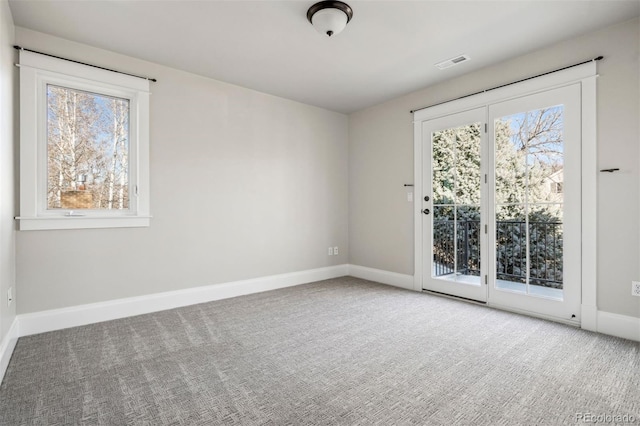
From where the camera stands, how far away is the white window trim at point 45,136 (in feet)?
8.83

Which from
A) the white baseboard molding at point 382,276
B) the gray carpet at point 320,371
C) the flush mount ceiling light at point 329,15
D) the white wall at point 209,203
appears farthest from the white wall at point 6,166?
the white baseboard molding at point 382,276

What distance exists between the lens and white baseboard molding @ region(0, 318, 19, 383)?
203 centimetres

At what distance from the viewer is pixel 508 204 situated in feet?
10.7

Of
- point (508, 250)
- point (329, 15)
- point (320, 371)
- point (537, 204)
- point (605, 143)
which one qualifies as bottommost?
point (320, 371)

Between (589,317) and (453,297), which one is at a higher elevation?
(589,317)

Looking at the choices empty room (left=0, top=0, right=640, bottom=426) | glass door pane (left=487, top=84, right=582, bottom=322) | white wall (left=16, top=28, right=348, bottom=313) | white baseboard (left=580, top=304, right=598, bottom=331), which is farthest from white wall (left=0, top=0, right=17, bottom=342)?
white baseboard (left=580, top=304, right=598, bottom=331)

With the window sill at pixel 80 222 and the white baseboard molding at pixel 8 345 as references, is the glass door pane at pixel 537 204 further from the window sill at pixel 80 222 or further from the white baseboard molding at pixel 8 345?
the white baseboard molding at pixel 8 345

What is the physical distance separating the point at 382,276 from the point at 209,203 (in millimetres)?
2556

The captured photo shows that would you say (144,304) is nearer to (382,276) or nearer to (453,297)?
(382,276)

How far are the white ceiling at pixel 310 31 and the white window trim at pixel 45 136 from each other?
11.3 inches

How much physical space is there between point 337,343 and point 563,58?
127 inches

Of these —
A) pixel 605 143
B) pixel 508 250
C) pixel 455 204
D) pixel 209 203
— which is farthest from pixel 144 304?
pixel 605 143

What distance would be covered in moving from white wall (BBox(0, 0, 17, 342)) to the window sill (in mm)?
124

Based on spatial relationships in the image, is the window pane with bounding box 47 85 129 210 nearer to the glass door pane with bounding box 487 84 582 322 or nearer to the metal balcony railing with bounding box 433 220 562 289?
the metal balcony railing with bounding box 433 220 562 289
